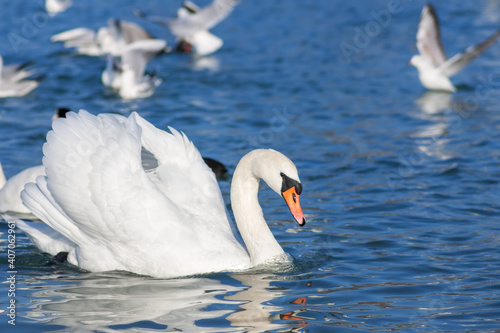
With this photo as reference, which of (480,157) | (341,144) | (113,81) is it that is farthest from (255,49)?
(480,157)

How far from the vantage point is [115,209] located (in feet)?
20.5

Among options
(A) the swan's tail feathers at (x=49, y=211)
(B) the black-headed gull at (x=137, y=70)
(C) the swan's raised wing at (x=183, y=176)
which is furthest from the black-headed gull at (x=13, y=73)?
(A) the swan's tail feathers at (x=49, y=211)

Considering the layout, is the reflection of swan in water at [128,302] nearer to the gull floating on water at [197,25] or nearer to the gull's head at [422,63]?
the gull's head at [422,63]

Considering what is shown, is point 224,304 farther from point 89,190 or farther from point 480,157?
point 480,157

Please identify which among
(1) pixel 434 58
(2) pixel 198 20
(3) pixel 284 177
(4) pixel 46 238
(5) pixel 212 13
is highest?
(5) pixel 212 13

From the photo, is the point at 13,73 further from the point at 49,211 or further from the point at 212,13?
the point at 49,211

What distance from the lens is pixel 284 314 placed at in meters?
5.71

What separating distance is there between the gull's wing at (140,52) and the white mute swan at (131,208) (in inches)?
341

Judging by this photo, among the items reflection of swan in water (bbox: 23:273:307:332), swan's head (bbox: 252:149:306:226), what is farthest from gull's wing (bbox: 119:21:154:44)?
swan's head (bbox: 252:149:306:226)

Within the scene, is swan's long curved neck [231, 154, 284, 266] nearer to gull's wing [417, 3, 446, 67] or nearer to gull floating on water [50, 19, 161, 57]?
gull's wing [417, 3, 446, 67]

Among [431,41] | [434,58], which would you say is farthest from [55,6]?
[434,58]

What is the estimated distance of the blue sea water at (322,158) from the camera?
5.82 metres

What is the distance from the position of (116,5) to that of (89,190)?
19.2 meters

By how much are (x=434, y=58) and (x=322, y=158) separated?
6387mm
